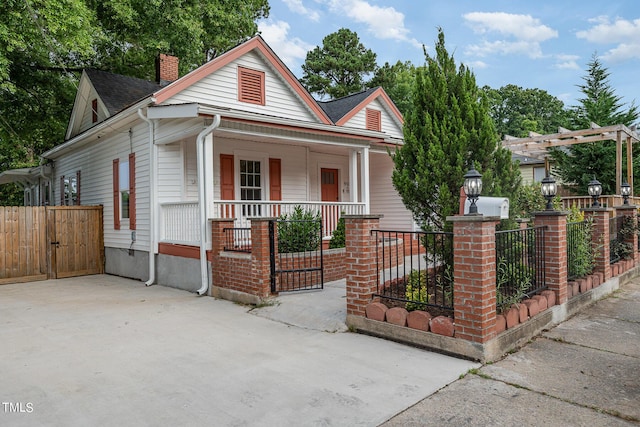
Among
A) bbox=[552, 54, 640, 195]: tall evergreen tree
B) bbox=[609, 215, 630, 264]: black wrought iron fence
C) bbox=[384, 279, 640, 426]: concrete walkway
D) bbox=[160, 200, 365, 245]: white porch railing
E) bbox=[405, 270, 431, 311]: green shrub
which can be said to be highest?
bbox=[552, 54, 640, 195]: tall evergreen tree

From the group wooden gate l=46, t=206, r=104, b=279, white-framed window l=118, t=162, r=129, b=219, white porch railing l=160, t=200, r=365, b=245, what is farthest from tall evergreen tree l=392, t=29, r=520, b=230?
wooden gate l=46, t=206, r=104, b=279

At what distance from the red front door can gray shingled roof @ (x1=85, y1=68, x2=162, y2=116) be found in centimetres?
548

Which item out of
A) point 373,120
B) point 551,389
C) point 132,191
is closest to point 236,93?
point 132,191

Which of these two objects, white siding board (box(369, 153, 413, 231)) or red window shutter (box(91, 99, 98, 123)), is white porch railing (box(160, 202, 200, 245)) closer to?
red window shutter (box(91, 99, 98, 123))

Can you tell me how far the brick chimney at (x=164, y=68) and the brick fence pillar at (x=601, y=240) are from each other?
11710mm

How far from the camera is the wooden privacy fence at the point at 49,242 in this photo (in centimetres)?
952

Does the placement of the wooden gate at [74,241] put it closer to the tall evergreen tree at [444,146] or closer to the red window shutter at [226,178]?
the red window shutter at [226,178]

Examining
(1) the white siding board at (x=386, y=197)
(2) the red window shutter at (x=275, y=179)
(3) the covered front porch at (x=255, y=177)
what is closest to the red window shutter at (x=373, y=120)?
(1) the white siding board at (x=386, y=197)

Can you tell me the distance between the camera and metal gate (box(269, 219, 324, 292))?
6.51 meters

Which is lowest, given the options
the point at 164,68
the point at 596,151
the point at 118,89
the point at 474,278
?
the point at 474,278

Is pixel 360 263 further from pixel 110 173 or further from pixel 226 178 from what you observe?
pixel 110 173

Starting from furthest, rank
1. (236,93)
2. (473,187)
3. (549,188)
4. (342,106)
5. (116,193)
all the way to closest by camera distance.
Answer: (342,106) → (236,93) → (116,193) → (549,188) → (473,187)

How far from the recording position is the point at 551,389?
337cm

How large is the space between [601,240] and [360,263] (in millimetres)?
4723
